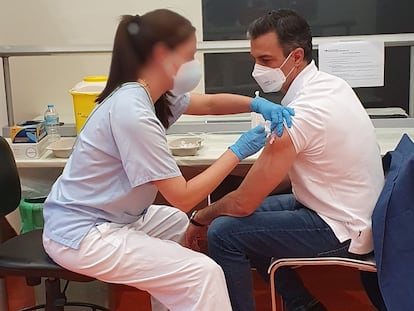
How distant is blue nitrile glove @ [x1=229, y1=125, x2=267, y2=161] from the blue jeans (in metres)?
0.24

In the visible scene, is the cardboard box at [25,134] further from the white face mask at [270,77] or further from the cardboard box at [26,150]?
the white face mask at [270,77]

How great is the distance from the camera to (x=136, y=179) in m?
1.59

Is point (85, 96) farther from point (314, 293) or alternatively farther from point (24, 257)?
point (314, 293)

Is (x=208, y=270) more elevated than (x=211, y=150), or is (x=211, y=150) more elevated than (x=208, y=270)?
(x=211, y=150)

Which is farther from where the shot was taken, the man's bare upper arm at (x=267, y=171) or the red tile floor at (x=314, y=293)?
the red tile floor at (x=314, y=293)

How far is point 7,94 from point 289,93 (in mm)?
1230

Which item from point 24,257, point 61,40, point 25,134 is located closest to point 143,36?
point 24,257

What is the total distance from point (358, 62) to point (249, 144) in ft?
2.72

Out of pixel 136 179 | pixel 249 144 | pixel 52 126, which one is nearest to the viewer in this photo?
pixel 136 179

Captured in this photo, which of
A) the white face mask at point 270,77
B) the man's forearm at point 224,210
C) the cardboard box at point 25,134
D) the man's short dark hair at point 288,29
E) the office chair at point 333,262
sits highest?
the man's short dark hair at point 288,29

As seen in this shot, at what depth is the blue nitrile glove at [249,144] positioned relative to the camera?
1709mm

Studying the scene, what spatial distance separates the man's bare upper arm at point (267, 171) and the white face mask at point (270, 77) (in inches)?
10.0

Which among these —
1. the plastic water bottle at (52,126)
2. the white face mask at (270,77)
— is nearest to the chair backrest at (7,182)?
the plastic water bottle at (52,126)

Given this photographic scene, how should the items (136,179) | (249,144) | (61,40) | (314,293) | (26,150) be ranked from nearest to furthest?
(136,179) → (249,144) → (26,150) → (314,293) → (61,40)
